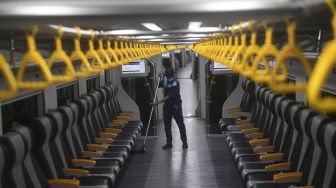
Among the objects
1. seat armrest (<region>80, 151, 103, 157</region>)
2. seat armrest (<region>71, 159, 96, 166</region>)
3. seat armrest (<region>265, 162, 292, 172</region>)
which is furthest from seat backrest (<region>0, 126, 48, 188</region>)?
seat armrest (<region>265, 162, 292, 172</region>)

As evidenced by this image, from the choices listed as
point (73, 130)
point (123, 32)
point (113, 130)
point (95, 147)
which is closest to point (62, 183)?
point (73, 130)

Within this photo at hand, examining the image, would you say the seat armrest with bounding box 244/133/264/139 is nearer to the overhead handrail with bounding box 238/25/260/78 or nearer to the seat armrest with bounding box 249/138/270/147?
the seat armrest with bounding box 249/138/270/147

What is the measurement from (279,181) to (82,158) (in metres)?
2.67

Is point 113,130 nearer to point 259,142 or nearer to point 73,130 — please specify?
point 73,130

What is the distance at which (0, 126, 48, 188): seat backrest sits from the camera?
3834mm

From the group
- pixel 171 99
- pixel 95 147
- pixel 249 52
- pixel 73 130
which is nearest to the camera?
pixel 249 52

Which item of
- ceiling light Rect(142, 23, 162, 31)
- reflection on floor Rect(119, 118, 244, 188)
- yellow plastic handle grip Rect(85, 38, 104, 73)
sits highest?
ceiling light Rect(142, 23, 162, 31)

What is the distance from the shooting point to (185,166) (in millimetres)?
8195

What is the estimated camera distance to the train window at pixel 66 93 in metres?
7.30

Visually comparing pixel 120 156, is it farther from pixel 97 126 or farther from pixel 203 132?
pixel 203 132

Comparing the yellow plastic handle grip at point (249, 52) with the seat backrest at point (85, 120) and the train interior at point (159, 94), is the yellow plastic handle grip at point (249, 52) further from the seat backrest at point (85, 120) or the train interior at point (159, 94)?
the seat backrest at point (85, 120)

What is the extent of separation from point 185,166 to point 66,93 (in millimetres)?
2203

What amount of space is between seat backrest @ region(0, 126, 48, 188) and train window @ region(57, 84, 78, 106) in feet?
8.58

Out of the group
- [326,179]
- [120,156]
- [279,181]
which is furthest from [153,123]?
[326,179]
